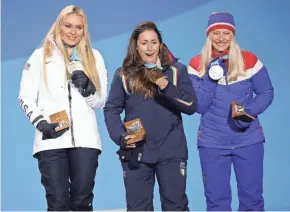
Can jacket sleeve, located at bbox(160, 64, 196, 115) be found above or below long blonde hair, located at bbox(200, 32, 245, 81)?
below

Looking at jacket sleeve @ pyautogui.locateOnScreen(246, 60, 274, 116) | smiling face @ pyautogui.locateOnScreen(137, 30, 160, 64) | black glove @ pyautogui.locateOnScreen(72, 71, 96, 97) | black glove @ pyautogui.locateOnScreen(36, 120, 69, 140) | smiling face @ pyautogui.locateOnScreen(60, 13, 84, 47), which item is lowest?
black glove @ pyautogui.locateOnScreen(36, 120, 69, 140)

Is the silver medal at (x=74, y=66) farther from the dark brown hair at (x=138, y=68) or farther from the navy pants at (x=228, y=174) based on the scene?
the navy pants at (x=228, y=174)

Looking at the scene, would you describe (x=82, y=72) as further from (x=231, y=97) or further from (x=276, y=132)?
(x=276, y=132)

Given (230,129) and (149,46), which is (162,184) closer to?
(230,129)

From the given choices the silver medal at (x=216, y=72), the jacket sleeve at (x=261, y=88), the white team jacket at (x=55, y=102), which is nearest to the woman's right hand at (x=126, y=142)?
the white team jacket at (x=55, y=102)

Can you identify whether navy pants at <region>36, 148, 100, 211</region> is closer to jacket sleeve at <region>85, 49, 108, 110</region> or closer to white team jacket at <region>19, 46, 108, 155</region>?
white team jacket at <region>19, 46, 108, 155</region>

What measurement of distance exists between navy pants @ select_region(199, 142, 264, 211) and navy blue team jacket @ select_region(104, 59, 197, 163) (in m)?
0.28

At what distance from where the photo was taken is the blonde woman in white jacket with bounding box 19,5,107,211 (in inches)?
145

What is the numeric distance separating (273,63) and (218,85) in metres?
1.69

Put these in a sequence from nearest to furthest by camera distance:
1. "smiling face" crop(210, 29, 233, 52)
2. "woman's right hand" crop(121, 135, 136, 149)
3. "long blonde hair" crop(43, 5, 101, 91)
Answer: "woman's right hand" crop(121, 135, 136, 149) → "long blonde hair" crop(43, 5, 101, 91) → "smiling face" crop(210, 29, 233, 52)

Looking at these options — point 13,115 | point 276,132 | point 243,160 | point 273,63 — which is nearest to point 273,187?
point 276,132

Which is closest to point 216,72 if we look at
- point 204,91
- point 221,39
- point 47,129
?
point 204,91

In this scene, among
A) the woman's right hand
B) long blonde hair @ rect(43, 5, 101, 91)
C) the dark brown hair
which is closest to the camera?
the woman's right hand

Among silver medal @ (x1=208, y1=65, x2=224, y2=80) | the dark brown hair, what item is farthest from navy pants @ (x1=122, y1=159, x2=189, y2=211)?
silver medal @ (x1=208, y1=65, x2=224, y2=80)
